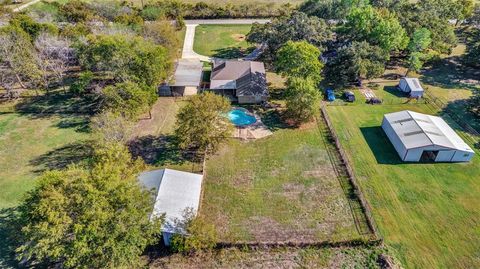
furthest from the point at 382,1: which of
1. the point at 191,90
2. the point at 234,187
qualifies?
the point at 234,187

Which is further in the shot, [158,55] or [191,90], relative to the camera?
[191,90]

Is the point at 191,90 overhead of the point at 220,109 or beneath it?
beneath

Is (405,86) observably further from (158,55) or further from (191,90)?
(158,55)

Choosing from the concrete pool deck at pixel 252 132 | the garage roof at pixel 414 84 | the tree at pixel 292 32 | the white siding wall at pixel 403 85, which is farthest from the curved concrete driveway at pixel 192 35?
the garage roof at pixel 414 84

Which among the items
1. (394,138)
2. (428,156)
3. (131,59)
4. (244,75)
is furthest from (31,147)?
(428,156)

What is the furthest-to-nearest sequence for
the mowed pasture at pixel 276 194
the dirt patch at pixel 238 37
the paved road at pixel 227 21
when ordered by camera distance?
the paved road at pixel 227 21 < the dirt patch at pixel 238 37 < the mowed pasture at pixel 276 194

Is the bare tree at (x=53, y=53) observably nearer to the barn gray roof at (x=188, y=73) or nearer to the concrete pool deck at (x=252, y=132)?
the barn gray roof at (x=188, y=73)
